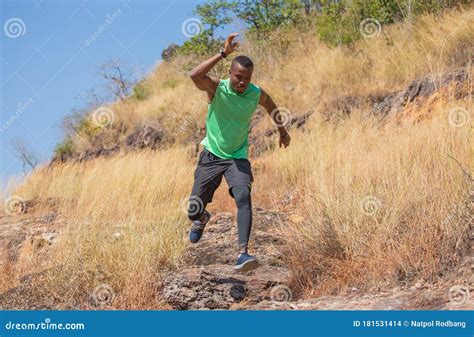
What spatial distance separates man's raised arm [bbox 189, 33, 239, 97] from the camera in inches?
213

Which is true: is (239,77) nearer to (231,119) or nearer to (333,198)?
(231,119)

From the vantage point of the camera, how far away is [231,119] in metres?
5.75

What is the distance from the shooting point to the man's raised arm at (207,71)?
5402 mm

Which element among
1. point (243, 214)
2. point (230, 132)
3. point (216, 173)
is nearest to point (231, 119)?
point (230, 132)

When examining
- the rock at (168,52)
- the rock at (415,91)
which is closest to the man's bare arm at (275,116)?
the rock at (415,91)

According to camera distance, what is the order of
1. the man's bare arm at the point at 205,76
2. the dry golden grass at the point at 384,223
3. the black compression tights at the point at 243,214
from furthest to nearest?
1. the man's bare arm at the point at 205,76
2. the black compression tights at the point at 243,214
3. the dry golden grass at the point at 384,223
